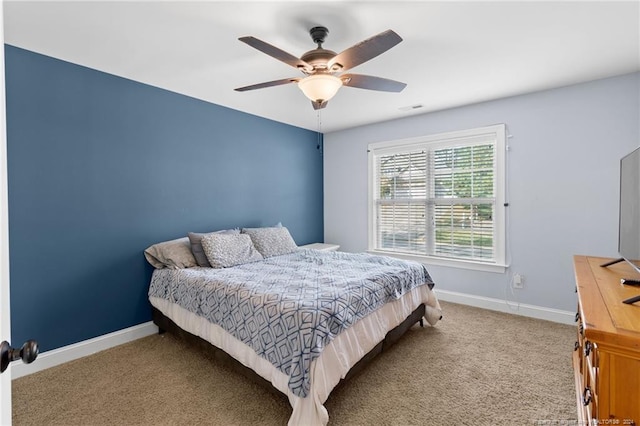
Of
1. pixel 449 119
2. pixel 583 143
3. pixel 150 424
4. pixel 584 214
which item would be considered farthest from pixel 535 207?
pixel 150 424

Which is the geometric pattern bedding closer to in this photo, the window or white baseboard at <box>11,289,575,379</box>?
white baseboard at <box>11,289,575,379</box>

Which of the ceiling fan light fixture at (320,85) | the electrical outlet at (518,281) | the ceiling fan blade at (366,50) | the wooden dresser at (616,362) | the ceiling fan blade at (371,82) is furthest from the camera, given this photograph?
the electrical outlet at (518,281)

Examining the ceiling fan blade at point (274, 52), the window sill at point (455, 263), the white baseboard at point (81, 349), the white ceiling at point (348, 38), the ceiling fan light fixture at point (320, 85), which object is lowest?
the white baseboard at point (81, 349)

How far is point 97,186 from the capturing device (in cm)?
258

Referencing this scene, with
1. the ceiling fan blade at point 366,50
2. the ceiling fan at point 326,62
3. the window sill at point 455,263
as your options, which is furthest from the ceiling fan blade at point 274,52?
the window sill at point 455,263

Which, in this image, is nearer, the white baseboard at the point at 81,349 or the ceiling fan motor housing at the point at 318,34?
the ceiling fan motor housing at the point at 318,34

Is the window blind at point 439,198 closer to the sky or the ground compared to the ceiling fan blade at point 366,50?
closer to the ground

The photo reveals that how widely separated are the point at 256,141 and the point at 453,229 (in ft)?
9.09

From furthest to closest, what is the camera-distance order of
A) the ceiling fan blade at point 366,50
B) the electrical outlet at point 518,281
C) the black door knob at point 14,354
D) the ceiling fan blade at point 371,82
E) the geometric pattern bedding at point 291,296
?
the electrical outlet at point 518,281
the ceiling fan blade at point 371,82
the geometric pattern bedding at point 291,296
the ceiling fan blade at point 366,50
the black door knob at point 14,354

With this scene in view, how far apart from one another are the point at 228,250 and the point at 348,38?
6.95 feet

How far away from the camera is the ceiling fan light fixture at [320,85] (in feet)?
6.24

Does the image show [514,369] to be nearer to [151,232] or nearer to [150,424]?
[150,424]

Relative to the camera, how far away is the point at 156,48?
2.23 metres

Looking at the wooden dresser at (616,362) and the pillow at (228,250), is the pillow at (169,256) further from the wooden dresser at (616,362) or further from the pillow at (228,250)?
the wooden dresser at (616,362)
